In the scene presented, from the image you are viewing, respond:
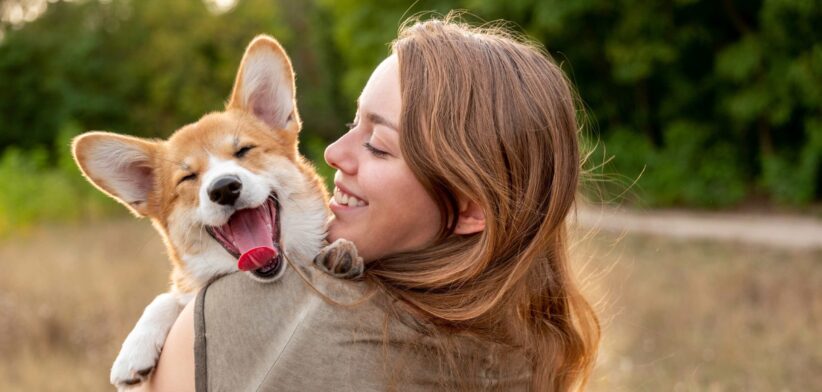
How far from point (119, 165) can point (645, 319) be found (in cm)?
554

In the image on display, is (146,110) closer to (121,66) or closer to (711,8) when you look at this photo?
(121,66)

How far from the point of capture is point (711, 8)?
1630 cm

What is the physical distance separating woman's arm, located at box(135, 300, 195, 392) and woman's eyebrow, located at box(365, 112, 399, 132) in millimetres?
682

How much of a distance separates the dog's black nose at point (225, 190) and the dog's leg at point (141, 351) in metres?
0.41

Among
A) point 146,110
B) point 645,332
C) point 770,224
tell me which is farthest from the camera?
point 146,110

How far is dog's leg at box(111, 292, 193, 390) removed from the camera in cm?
236

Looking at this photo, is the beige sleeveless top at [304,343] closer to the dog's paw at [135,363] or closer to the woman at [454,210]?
the woman at [454,210]

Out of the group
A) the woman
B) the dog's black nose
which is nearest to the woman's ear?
the woman

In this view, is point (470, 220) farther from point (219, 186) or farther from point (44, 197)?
point (44, 197)

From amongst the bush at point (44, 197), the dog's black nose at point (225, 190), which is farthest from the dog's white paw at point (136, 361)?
the bush at point (44, 197)

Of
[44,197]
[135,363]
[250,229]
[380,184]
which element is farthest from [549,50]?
[135,363]

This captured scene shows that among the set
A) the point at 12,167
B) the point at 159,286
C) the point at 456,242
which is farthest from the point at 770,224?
the point at 12,167

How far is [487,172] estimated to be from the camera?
2152 millimetres

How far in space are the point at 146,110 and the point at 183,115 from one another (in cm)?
238
